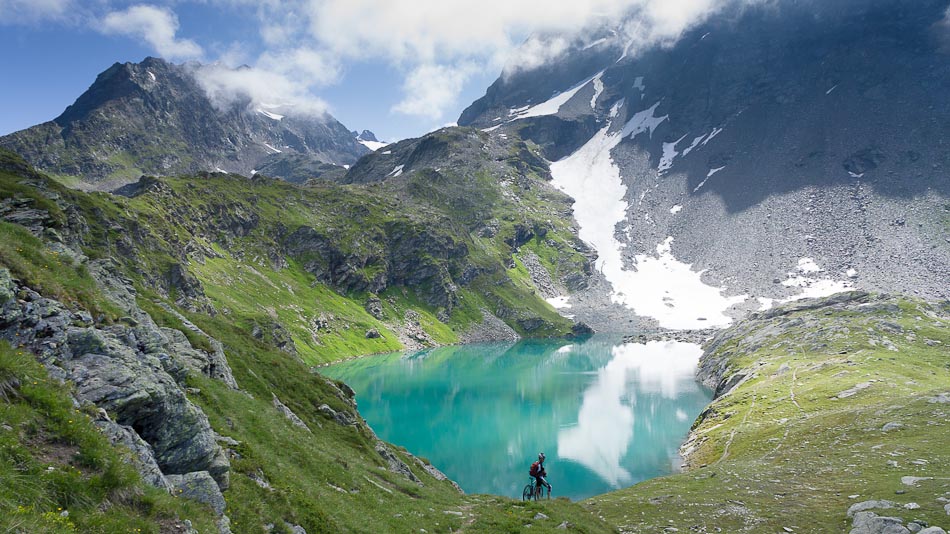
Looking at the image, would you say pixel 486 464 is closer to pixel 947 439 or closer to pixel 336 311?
pixel 947 439

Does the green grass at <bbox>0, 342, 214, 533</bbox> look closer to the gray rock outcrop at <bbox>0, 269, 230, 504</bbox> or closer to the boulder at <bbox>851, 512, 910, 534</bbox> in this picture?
the gray rock outcrop at <bbox>0, 269, 230, 504</bbox>

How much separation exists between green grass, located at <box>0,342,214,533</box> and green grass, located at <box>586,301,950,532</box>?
1044 inches

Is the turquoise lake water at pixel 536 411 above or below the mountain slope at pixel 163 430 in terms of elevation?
above

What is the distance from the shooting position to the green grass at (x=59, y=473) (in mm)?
8914

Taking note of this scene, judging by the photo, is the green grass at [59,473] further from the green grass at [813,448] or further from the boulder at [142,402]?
the green grass at [813,448]

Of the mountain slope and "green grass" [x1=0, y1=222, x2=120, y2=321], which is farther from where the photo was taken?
"green grass" [x1=0, y1=222, x2=120, y2=321]

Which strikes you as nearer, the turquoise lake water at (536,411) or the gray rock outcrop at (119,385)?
the gray rock outcrop at (119,385)

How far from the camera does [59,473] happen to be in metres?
9.89

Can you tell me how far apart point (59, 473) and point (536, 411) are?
87.6 metres

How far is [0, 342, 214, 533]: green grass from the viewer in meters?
8.91

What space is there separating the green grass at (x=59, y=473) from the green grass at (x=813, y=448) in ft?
87.0

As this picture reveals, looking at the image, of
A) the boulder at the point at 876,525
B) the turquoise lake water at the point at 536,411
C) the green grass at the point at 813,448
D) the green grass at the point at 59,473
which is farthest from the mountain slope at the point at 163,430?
the turquoise lake water at the point at 536,411

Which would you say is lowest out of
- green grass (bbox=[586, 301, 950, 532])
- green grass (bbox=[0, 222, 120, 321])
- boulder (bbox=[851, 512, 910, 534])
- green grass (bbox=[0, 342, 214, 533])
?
green grass (bbox=[0, 342, 214, 533])

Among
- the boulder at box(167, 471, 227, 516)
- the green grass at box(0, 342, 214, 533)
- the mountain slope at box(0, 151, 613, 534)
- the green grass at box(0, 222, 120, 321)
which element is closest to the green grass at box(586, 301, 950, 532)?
the mountain slope at box(0, 151, 613, 534)
